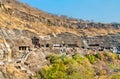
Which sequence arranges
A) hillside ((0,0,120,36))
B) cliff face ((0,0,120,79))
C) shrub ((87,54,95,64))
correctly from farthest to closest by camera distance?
hillside ((0,0,120,36))
shrub ((87,54,95,64))
cliff face ((0,0,120,79))

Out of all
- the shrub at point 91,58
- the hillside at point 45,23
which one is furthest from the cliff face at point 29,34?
the shrub at point 91,58

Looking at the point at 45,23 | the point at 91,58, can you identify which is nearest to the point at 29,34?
the point at 91,58

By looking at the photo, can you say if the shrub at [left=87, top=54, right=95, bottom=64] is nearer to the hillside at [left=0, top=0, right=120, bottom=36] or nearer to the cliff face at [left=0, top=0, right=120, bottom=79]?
the cliff face at [left=0, top=0, right=120, bottom=79]

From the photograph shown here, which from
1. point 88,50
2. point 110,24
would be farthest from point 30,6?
point 88,50

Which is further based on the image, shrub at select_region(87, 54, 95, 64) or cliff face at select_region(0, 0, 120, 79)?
shrub at select_region(87, 54, 95, 64)

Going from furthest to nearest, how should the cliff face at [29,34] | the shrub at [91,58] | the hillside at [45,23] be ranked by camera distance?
the hillside at [45,23], the shrub at [91,58], the cliff face at [29,34]

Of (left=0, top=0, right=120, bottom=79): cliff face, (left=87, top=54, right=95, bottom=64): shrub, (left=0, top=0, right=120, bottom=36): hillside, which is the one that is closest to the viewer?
(left=0, top=0, right=120, bottom=79): cliff face

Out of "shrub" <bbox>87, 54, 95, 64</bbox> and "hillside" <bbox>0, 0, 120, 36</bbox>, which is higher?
"hillside" <bbox>0, 0, 120, 36</bbox>

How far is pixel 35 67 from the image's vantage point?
226ft

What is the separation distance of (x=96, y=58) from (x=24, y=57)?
26646 millimetres

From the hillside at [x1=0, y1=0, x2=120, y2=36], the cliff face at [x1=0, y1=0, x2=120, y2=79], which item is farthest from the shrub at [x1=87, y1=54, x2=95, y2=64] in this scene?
the hillside at [x1=0, y1=0, x2=120, y2=36]

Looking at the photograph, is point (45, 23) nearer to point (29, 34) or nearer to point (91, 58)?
point (29, 34)

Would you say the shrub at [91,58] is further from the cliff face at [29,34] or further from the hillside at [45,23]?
the hillside at [45,23]

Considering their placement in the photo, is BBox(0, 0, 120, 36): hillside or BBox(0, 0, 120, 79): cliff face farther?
BBox(0, 0, 120, 36): hillside
